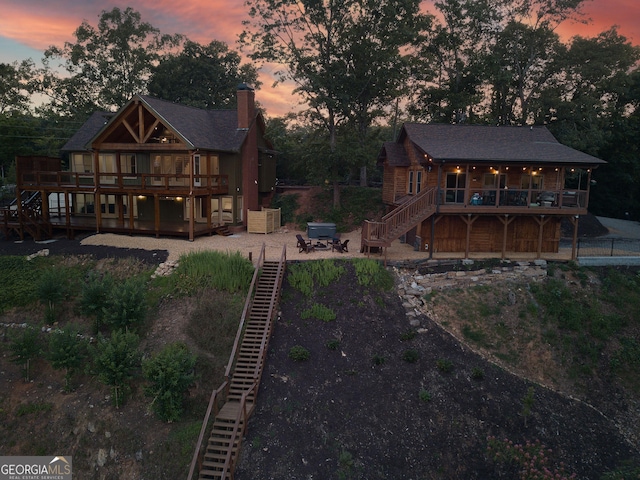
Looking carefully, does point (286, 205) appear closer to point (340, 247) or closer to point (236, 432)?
point (340, 247)

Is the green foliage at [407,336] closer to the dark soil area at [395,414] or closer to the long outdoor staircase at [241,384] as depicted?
the dark soil area at [395,414]

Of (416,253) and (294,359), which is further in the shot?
(416,253)

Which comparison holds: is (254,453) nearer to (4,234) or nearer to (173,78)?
(4,234)

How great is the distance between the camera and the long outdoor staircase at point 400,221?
20297mm

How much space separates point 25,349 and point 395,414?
12181mm

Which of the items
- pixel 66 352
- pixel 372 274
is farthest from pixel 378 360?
pixel 66 352

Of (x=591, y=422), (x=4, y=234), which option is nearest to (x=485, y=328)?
(x=591, y=422)

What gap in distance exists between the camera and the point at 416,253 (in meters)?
22.2

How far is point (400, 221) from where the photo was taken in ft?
67.9

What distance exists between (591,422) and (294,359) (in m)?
9.83

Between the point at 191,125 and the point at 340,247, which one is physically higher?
the point at 191,125

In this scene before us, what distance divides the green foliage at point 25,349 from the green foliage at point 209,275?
4.72m

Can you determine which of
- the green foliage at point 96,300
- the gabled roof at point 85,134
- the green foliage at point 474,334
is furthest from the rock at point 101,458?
the gabled roof at point 85,134

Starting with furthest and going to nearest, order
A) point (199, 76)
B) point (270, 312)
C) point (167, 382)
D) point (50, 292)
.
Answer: point (199, 76), point (50, 292), point (270, 312), point (167, 382)
